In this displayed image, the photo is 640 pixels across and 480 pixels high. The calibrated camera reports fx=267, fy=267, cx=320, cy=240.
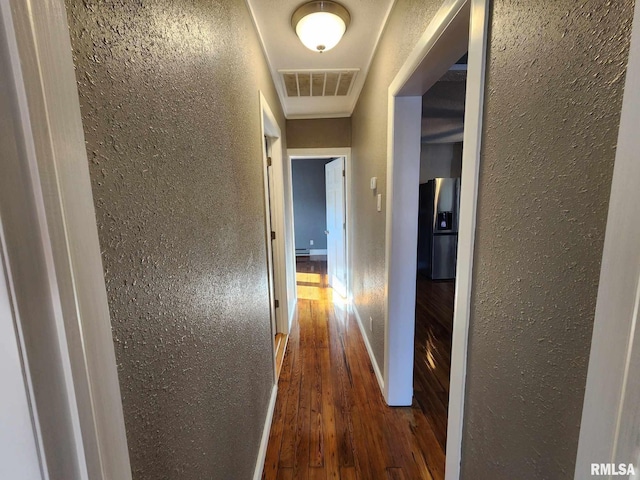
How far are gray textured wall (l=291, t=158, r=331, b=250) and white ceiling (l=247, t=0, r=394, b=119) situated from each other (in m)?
3.39

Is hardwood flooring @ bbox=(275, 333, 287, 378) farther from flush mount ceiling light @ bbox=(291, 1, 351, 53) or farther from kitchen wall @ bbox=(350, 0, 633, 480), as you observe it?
flush mount ceiling light @ bbox=(291, 1, 351, 53)

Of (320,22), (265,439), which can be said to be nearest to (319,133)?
(320,22)

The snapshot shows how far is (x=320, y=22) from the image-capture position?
5.04 feet

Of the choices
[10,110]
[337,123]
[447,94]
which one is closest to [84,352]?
[10,110]

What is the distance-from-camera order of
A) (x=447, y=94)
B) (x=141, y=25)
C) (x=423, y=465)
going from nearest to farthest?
(x=141, y=25) < (x=423, y=465) < (x=447, y=94)

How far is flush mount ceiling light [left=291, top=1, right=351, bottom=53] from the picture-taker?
152 cm

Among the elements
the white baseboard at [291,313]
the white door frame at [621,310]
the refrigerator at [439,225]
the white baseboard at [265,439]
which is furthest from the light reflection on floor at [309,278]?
the white door frame at [621,310]

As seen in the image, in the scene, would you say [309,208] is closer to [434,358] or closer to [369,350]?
[369,350]

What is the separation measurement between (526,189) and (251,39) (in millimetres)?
1676

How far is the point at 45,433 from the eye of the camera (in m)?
0.34

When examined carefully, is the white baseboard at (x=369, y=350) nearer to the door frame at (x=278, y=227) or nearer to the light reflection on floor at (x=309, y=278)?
the door frame at (x=278, y=227)

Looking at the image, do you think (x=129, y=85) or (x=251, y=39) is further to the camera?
(x=251, y=39)

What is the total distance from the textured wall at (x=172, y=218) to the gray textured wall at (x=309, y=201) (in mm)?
5020

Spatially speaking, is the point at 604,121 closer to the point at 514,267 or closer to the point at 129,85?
the point at 514,267
